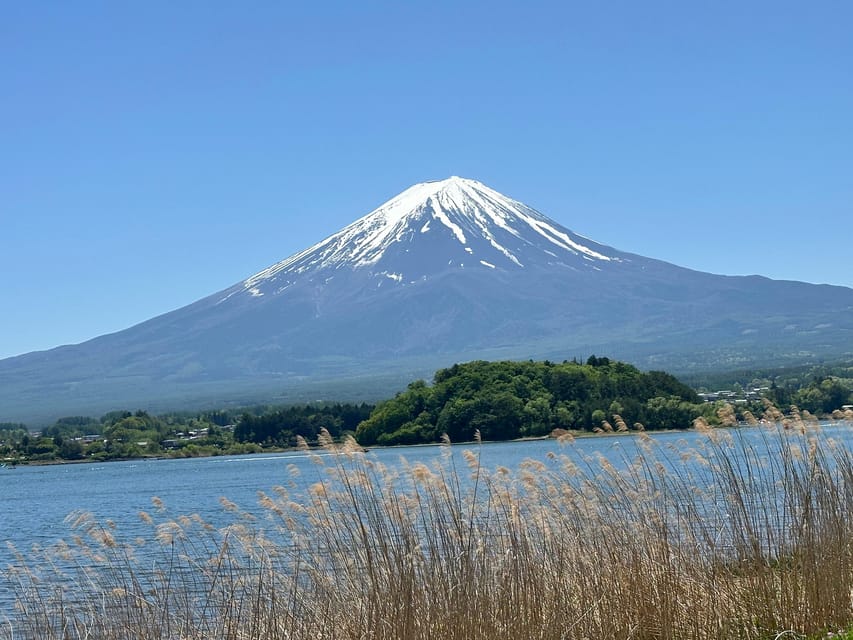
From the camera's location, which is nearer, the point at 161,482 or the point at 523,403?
the point at 161,482

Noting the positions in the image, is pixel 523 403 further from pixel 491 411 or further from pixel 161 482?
pixel 161 482

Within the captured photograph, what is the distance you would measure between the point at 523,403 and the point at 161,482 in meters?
19.0

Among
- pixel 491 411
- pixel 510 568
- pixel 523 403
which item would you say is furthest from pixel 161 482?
pixel 510 568

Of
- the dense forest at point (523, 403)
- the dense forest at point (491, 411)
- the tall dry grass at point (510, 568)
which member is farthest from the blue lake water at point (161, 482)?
the dense forest at point (523, 403)

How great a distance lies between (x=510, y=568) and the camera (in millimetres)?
10164

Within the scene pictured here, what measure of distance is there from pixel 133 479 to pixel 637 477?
43.1 meters

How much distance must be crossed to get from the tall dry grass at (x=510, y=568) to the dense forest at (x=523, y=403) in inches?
1712

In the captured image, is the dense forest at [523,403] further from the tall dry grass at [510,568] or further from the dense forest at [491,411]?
the tall dry grass at [510,568]

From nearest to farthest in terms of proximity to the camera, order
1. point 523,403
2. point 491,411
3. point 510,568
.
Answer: point 510,568 → point 491,411 → point 523,403

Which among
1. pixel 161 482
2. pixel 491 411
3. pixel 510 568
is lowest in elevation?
pixel 510 568

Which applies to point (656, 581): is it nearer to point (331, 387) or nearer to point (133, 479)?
point (133, 479)

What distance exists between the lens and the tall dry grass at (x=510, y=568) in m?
9.78

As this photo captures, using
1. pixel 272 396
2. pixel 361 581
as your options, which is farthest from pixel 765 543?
pixel 272 396

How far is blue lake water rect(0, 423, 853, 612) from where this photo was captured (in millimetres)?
28266
